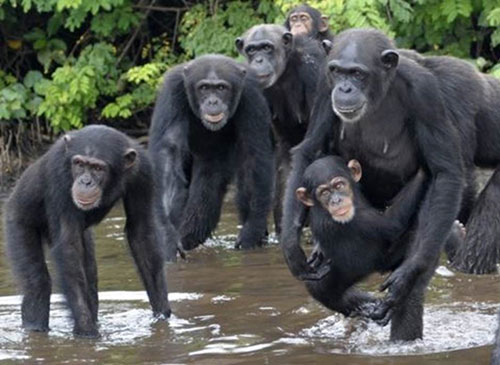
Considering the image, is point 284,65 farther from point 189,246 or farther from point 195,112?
point 189,246

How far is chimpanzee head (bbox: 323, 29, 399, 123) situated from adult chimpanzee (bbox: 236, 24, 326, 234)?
4832 millimetres

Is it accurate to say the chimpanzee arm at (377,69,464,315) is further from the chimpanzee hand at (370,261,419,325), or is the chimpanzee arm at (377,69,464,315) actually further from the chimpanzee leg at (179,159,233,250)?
the chimpanzee leg at (179,159,233,250)

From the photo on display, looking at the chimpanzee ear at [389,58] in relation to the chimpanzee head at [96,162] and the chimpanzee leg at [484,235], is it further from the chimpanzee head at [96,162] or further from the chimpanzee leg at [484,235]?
the chimpanzee leg at [484,235]

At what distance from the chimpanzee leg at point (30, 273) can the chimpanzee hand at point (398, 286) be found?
2426mm

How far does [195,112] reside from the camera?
12.9 metres

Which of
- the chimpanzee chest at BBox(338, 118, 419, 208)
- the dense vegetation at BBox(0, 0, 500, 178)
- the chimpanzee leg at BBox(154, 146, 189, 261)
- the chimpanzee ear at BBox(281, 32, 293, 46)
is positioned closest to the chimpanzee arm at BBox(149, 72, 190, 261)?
the chimpanzee leg at BBox(154, 146, 189, 261)

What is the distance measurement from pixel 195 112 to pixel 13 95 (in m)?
4.83

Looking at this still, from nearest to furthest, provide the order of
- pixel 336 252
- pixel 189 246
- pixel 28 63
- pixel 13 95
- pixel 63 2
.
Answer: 1. pixel 336 252
2. pixel 189 246
3. pixel 63 2
4. pixel 13 95
5. pixel 28 63

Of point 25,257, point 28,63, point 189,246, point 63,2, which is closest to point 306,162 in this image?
point 25,257

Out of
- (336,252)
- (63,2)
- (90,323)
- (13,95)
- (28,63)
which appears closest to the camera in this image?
(336,252)

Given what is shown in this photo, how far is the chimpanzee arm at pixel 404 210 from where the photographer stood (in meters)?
8.39

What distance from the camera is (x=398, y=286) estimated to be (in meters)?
8.01

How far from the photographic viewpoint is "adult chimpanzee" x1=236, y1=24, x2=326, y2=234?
13242mm

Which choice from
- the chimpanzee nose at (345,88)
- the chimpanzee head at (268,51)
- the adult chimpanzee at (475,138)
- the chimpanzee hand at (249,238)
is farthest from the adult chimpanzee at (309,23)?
the chimpanzee nose at (345,88)
